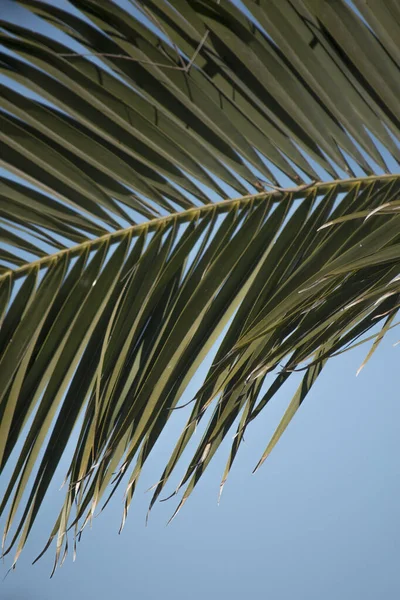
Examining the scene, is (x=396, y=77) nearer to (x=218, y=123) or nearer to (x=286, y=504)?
(x=218, y=123)

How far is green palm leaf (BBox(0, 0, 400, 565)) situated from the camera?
0.45 meters

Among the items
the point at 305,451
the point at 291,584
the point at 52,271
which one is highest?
the point at 305,451

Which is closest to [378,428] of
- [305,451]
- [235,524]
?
[305,451]

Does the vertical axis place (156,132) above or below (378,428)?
below

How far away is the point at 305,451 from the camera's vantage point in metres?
3.29

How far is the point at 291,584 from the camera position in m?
3.15

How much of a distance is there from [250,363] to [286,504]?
297 cm

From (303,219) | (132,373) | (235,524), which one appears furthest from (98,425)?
(235,524)

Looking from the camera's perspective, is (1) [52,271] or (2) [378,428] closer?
(1) [52,271]

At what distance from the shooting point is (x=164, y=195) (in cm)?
53

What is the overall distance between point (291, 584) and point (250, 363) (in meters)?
3.04

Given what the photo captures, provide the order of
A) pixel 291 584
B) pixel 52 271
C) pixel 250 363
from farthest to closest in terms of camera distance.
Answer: pixel 291 584, pixel 52 271, pixel 250 363

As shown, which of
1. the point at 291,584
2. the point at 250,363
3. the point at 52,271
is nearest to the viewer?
the point at 250,363

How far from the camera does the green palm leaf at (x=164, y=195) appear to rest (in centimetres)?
45
